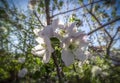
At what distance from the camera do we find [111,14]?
18.8 feet

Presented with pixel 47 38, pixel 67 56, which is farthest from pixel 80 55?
pixel 47 38

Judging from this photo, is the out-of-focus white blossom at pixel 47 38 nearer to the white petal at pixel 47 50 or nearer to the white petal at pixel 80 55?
the white petal at pixel 47 50

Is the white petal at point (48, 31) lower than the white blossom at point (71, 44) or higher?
higher

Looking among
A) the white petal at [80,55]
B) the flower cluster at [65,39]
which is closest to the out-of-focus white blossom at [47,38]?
the flower cluster at [65,39]

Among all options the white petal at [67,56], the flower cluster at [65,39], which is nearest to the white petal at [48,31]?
the flower cluster at [65,39]

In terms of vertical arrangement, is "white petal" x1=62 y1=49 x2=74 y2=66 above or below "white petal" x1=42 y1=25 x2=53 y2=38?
below

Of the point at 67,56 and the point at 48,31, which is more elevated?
the point at 48,31

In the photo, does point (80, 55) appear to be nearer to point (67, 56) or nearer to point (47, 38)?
point (67, 56)

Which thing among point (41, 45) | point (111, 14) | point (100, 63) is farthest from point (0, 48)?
point (41, 45)

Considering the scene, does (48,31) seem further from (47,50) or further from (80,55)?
(80,55)

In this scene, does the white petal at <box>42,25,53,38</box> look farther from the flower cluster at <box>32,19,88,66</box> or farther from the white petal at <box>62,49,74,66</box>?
the white petal at <box>62,49,74,66</box>

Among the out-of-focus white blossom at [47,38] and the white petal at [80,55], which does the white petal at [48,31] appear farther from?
the white petal at [80,55]

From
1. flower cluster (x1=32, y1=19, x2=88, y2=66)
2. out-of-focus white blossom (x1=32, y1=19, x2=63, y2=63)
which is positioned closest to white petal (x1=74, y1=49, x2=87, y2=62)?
flower cluster (x1=32, y1=19, x2=88, y2=66)

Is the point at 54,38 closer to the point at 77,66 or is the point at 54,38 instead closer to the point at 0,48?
the point at 77,66
